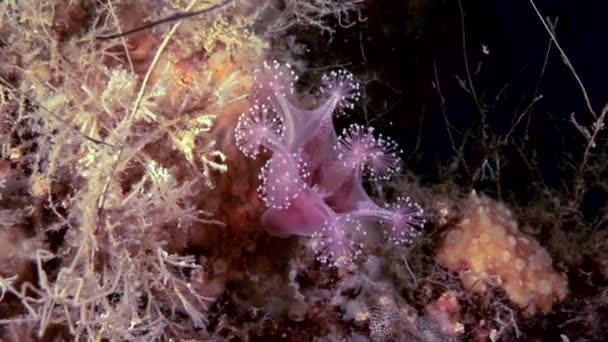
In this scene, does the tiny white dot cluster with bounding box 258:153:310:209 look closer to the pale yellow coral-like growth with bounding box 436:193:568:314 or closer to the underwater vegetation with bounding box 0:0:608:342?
the underwater vegetation with bounding box 0:0:608:342

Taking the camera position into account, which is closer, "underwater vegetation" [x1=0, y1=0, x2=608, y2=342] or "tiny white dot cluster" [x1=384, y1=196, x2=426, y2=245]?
"underwater vegetation" [x1=0, y1=0, x2=608, y2=342]

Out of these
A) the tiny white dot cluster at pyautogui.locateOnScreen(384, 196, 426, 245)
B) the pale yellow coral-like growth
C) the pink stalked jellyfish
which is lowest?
the pale yellow coral-like growth

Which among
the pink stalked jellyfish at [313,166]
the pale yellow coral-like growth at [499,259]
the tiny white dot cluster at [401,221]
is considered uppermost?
the pink stalked jellyfish at [313,166]

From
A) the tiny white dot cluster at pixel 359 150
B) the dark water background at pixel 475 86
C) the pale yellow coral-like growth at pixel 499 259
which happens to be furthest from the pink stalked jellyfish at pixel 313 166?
the dark water background at pixel 475 86

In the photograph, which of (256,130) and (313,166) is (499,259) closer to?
(313,166)

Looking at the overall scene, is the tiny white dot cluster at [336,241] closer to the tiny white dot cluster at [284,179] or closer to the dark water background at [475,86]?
the tiny white dot cluster at [284,179]

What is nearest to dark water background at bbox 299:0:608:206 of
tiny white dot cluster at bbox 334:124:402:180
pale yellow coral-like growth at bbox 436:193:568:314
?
pale yellow coral-like growth at bbox 436:193:568:314

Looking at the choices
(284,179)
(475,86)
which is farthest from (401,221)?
(475,86)
